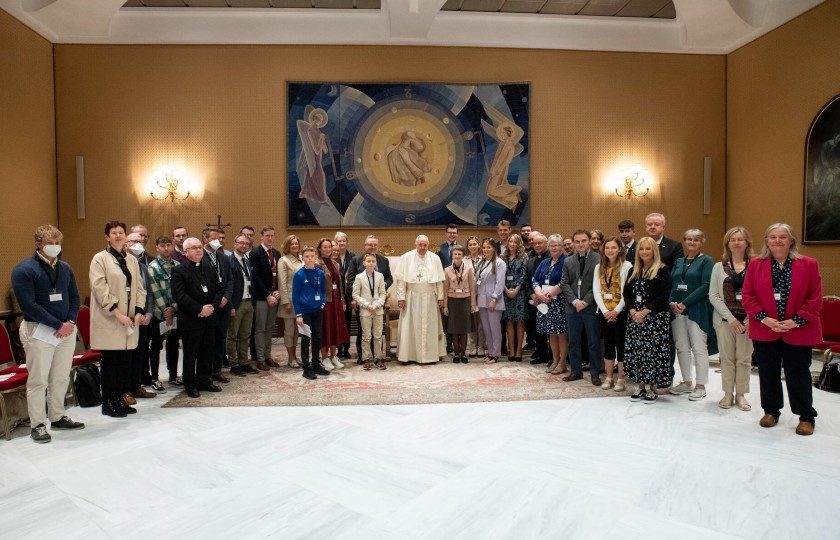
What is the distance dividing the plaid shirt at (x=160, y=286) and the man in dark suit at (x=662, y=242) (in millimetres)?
5475

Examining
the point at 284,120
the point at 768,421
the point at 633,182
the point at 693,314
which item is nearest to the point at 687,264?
the point at 693,314

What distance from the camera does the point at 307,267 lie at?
634cm

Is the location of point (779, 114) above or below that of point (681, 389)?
above

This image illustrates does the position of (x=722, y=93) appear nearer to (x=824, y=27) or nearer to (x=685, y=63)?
(x=685, y=63)

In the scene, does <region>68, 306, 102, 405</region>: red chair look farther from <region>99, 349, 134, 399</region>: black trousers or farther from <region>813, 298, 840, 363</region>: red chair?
<region>813, 298, 840, 363</region>: red chair

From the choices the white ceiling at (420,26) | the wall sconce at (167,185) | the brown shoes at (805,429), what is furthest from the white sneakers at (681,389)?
the wall sconce at (167,185)

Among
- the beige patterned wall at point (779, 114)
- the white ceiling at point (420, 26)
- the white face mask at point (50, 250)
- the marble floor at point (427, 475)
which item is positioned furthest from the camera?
the white ceiling at point (420, 26)

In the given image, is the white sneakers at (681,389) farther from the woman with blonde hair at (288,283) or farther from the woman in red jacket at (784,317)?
the woman with blonde hair at (288,283)

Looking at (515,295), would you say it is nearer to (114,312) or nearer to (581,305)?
(581,305)

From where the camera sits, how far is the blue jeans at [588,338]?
229 inches

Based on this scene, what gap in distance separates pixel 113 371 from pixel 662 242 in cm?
623

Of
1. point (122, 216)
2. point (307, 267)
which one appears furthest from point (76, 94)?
point (307, 267)

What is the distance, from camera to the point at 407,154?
9.53 metres

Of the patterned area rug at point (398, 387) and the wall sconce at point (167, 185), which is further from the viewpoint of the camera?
the wall sconce at point (167, 185)
